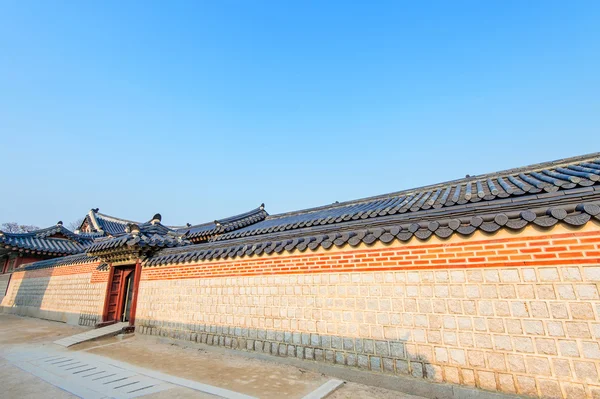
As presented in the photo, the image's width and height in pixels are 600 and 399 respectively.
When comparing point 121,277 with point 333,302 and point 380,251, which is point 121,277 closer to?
point 333,302

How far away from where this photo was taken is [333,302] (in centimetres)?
502

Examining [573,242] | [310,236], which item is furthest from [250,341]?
[573,242]

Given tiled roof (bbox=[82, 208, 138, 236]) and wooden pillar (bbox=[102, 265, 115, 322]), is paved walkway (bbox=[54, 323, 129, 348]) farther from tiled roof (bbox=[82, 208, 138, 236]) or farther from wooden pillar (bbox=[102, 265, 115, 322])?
tiled roof (bbox=[82, 208, 138, 236])

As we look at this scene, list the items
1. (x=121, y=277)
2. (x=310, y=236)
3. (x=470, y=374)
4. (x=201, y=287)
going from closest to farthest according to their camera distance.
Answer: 1. (x=470, y=374)
2. (x=310, y=236)
3. (x=201, y=287)
4. (x=121, y=277)

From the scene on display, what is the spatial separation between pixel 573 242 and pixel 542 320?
3.36 ft

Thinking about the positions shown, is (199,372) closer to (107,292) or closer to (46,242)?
(107,292)

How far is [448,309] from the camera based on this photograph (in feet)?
13.0

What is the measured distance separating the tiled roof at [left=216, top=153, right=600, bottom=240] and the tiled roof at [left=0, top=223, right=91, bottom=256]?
573 inches

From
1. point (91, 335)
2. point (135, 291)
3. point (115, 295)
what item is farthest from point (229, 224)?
point (91, 335)

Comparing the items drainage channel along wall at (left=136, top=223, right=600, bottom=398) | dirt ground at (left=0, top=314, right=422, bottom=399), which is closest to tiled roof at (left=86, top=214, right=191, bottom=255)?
dirt ground at (left=0, top=314, right=422, bottom=399)

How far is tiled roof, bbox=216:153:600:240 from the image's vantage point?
4.71 metres

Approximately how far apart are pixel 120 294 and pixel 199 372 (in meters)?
6.74

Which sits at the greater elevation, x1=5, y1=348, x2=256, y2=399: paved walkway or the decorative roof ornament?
the decorative roof ornament

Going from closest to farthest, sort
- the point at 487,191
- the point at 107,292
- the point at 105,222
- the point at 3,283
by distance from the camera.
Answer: the point at 487,191 < the point at 107,292 < the point at 3,283 < the point at 105,222
